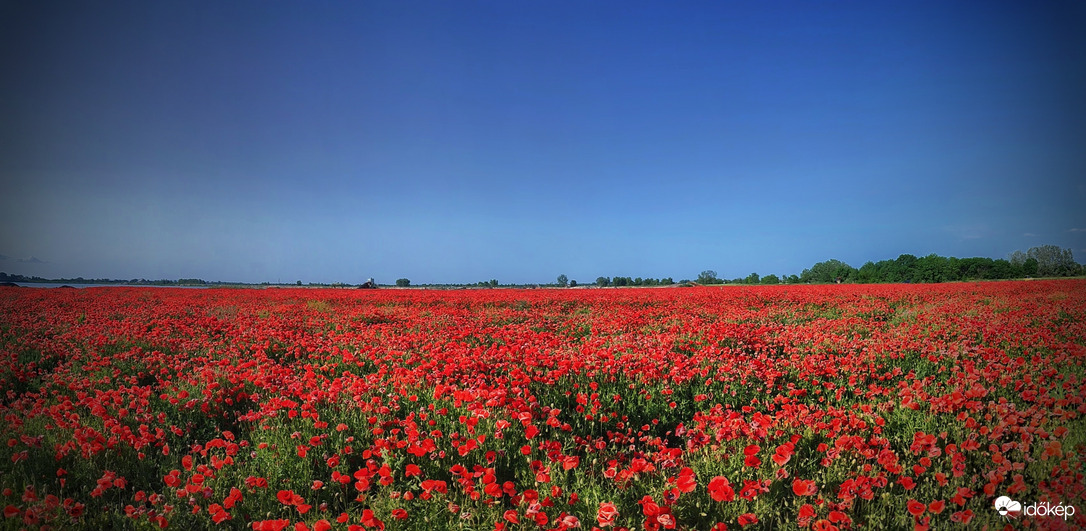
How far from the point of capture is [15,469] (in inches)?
126

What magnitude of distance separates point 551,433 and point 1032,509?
A: 3334 mm

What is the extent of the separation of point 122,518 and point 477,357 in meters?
3.55

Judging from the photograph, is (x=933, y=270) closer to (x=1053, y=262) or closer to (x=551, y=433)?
(x=1053, y=262)

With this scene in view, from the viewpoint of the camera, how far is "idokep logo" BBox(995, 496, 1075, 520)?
2.40 m

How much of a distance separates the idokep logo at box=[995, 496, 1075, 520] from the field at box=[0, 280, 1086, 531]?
46mm

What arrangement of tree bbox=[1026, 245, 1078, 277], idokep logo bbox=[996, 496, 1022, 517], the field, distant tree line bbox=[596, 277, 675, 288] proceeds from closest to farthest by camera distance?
idokep logo bbox=[996, 496, 1022, 517] → the field → tree bbox=[1026, 245, 1078, 277] → distant tree line bbox=[596, 277, 675, 288]

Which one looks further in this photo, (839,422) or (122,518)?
(839,422)

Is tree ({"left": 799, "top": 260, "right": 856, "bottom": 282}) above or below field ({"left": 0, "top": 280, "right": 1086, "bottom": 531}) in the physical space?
above

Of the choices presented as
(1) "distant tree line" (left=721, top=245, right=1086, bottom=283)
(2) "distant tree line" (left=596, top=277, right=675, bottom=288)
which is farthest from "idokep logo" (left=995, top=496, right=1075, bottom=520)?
(2) "distant tree line" (left=596, top=277, right=675, bottom=288)

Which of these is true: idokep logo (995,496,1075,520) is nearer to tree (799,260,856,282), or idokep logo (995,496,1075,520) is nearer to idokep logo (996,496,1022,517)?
idokep logo (996,496,1022,517)

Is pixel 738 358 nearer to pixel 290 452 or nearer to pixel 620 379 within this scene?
pixel 620 379

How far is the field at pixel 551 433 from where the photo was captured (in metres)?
2.60

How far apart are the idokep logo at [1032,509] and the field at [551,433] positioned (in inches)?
1.8

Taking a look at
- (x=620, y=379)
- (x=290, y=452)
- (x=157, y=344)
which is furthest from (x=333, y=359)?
(x=620, y=379)
